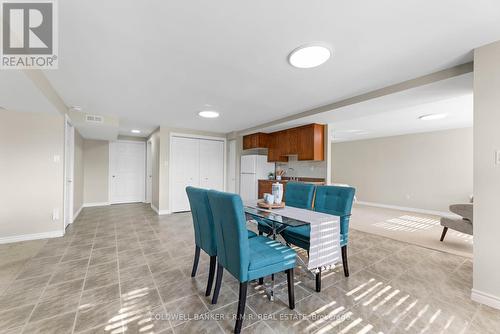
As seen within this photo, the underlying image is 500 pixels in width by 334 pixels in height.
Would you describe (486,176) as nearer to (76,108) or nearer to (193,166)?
(193,166)

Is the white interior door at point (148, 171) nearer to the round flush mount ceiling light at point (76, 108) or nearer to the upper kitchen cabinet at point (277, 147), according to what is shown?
the round flush mount ceiling light at point (76, 108)

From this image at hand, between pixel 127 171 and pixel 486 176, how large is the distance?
8093 millimetres

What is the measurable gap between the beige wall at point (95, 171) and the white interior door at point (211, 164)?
10.6 ft

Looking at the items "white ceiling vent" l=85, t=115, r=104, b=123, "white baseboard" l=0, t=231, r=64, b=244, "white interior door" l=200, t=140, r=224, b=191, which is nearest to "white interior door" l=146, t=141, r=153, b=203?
"white interior door" l=200, t=140, r=224, b=191

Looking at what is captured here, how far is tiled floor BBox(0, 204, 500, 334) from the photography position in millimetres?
1570

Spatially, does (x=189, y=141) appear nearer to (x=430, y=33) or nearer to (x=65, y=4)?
(x=65, y=4)

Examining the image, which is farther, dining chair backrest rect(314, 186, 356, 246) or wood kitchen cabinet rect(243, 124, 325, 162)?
wood kitchen cabinet rect(243, 124, 325, 162)

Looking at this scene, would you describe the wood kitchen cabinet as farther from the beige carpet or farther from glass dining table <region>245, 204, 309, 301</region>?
glass dining table <region>245, 204, 309, 301</region>

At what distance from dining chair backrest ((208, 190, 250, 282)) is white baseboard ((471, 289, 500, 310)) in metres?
2.16

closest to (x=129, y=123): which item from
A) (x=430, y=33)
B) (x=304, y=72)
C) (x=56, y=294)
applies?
(x=56, y=294)

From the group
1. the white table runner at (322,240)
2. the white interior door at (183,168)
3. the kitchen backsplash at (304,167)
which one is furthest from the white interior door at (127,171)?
the white table runner at (322,240)

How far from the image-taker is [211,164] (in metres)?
6.22

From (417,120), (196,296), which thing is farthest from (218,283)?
(417,120)

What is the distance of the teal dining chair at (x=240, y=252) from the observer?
149 centimetres
